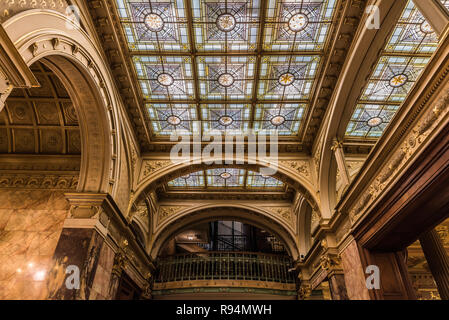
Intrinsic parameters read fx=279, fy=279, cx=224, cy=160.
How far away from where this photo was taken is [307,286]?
488 inches

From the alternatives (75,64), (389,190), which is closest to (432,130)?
(389,190)

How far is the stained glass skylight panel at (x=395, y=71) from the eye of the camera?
270 inches

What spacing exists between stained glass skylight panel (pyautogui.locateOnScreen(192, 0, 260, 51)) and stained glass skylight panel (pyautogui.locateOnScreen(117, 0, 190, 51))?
379 mm

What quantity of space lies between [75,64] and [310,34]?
5.97 meters

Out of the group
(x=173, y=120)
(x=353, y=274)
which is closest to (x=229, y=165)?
(x=173, y=120)

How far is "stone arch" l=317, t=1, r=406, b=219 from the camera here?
6.28m

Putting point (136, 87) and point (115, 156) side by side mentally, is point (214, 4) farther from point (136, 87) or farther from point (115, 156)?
point (115, 156)

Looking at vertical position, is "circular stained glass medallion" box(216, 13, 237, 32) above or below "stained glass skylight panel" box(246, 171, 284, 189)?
below

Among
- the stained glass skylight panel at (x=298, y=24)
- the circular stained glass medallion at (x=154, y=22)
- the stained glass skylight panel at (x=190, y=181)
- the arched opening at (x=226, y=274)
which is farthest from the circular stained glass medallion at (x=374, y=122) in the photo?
the arched opening at (x=226, y=274)

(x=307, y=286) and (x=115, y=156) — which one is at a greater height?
(x=115, y=156)

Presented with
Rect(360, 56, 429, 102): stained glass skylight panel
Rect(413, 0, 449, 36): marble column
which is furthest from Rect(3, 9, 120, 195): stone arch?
Rect(360, 56, 429, 102): stained glass skylight panel

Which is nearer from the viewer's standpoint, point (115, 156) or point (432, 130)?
point (432, 130)

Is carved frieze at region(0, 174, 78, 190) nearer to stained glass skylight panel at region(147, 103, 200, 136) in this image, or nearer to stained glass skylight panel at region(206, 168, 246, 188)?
stained glass skylight panel at region(147, 103, 200, 136)

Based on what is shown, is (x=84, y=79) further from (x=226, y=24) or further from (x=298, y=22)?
(x=298, y=22)
